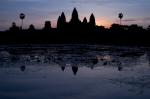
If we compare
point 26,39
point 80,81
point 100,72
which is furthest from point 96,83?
point 26,39

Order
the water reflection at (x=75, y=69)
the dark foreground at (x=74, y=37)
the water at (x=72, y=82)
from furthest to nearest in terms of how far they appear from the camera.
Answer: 1. the dark foreground at (x=74, y=37)
2. the water reflection at (x=75, y=69)
3. the water at (x=72, y=82)

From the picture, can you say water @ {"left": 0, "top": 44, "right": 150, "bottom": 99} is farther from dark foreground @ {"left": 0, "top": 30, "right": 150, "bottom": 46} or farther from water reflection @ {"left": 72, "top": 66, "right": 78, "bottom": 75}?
dark foreground @ {"left": 0, "top": 30, "right": 150, "bottom": 46}

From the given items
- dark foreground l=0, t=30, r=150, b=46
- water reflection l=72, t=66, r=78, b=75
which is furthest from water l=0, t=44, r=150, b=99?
dark foreground l=0, t=30, r=150, b=46

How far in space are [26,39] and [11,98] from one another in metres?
55.4

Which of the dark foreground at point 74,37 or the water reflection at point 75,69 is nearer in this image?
the water reflection at point 75,69

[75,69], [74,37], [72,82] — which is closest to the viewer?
[72,82]

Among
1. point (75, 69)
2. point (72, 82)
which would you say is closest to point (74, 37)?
point (75, 69)

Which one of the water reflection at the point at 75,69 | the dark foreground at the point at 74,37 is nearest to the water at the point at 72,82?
the water reflection at the point at 75,69

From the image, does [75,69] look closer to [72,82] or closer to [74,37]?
[72,82]

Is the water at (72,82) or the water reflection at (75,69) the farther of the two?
the water reflection at (75,69)

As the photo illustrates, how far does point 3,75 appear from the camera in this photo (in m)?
17.2

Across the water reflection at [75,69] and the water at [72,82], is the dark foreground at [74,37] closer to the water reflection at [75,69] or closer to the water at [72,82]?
the water at [72,82]

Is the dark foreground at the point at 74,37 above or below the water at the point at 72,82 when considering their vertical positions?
above

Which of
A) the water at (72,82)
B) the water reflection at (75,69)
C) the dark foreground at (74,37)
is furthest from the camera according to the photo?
the dark foreground at (74,37)
